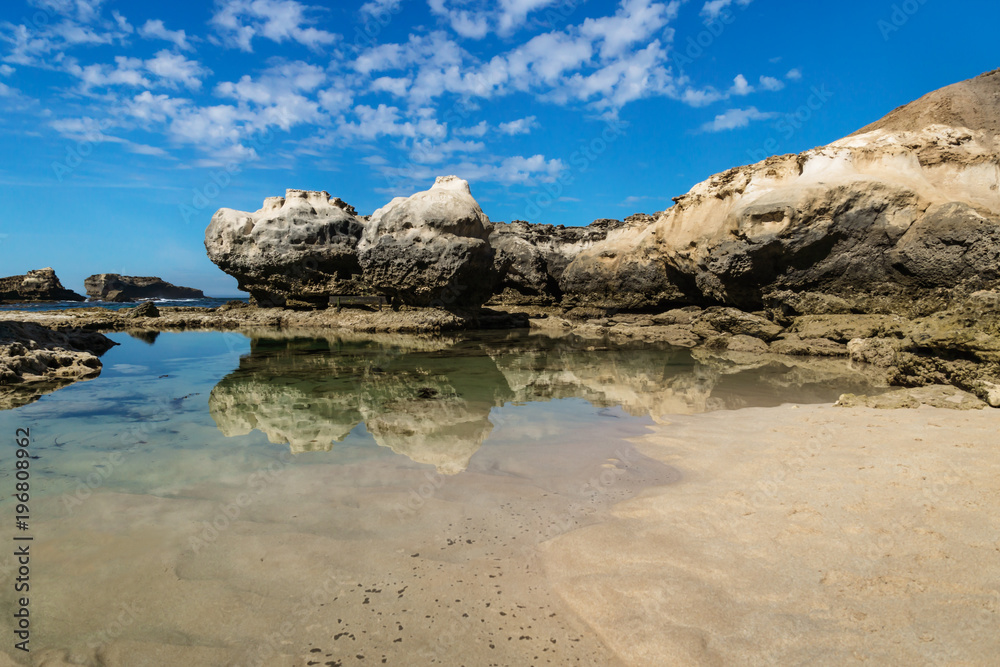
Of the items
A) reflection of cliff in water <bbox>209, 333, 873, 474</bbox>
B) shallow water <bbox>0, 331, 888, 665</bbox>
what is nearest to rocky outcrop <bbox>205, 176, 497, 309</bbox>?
reflection of cliff in water <bbox>209, 333, 873, 474</bbox>

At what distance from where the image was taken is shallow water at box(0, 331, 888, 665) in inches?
88.3

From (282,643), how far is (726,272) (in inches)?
687

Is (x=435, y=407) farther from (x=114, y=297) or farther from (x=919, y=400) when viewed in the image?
(x=114, y=297)

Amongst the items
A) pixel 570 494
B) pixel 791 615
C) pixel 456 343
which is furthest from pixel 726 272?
pixel 791 615

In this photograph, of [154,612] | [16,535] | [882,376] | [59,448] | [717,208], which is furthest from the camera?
[717,208]

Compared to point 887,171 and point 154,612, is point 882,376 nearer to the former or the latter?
point 887,171

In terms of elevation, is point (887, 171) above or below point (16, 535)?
above

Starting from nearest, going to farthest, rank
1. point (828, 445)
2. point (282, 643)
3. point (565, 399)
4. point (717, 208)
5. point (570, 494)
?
1. point (282, 643)
2. point (570, 494)
3. point (828, 445)
4. point (565, 399)
5. point (717, 208)

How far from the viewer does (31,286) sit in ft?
176

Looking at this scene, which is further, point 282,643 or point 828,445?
point 828,445

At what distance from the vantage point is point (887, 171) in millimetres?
14609

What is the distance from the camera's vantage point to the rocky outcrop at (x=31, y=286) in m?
→ 52.9

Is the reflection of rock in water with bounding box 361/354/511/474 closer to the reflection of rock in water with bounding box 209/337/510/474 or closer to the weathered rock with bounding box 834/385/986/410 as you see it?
the reflection of rock in water with bounding box 209/337/510/474

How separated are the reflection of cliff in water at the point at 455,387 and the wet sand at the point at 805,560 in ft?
6.81
